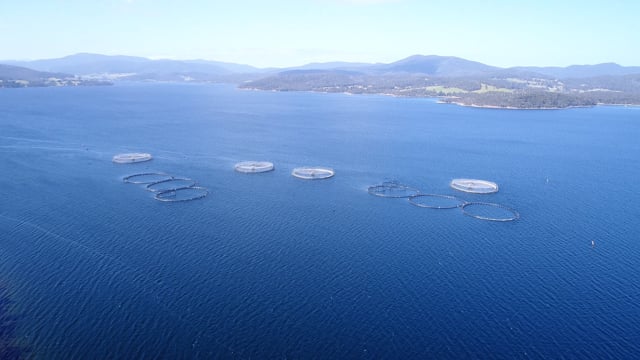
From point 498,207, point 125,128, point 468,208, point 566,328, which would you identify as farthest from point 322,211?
point 125,128

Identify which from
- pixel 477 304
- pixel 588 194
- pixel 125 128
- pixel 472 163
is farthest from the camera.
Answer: pixel 125 128

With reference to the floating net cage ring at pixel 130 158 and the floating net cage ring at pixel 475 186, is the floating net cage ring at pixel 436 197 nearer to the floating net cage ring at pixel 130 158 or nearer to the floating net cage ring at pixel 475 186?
the floating net cage ring at pixel 475 186

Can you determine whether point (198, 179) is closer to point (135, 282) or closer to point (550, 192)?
point (135, 282)

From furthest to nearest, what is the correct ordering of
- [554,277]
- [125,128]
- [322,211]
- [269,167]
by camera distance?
[125,128] < [269,167] < [322,211] < [554,277]

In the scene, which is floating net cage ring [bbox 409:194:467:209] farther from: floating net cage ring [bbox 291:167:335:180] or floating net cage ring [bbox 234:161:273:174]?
floating net cage ring [bbox 234:161:273:174]

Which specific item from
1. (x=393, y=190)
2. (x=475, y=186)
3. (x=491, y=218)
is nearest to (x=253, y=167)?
(x=393, y=190)

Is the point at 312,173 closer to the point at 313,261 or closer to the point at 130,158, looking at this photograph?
the point at 313,261

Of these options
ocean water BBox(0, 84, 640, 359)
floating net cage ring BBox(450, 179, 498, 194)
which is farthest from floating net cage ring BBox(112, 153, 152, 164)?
floating net cage ring BBox(450, 179, 498, 194)

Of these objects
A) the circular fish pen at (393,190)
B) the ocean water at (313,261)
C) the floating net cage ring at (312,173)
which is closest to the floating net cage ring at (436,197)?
the circular fish pen at (393,190)
